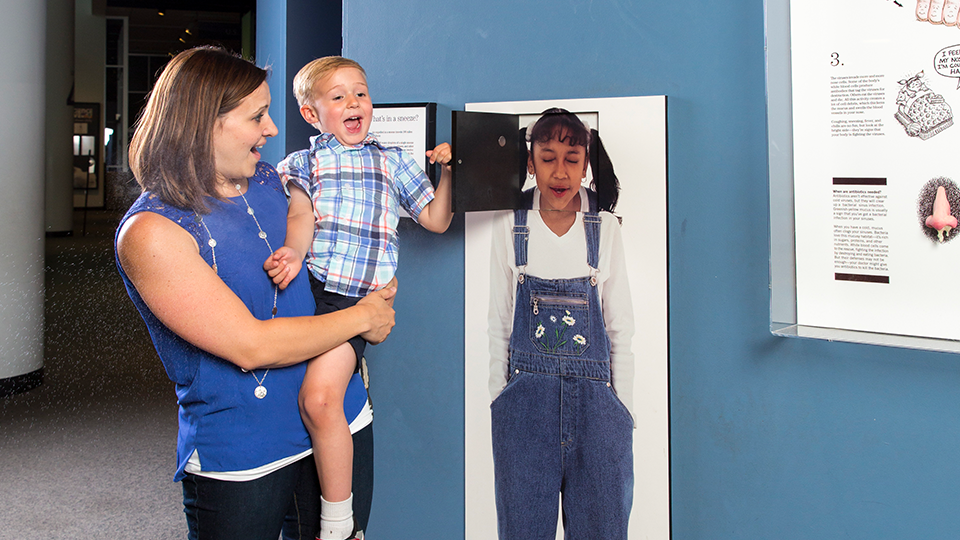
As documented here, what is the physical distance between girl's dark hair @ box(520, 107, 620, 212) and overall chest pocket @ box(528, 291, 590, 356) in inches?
11.3

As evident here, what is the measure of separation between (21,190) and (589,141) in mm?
4750

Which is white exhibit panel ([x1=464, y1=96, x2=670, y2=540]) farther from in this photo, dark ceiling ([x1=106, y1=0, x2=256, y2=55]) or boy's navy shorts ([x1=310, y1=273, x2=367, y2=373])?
dark ceiling ([x1=106, y1=0, x2=256, y2=55])

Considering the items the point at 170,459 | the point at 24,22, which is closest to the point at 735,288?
the point at 170,459

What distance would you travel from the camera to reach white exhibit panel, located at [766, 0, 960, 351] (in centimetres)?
138

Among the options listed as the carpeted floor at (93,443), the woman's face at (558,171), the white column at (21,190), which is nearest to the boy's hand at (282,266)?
the woman's face at (558,171)

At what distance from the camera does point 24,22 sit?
4723 millimetres

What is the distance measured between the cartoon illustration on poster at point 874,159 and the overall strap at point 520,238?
0.72 metres

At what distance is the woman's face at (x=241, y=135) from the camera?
1364mm

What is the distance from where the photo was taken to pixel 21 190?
478 cm

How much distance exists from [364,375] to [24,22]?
4.64 m

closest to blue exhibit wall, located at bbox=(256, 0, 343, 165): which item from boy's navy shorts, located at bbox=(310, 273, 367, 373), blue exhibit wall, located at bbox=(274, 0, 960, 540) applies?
blue exhibit wall, located at bbox=(274, 0, 960, 540)

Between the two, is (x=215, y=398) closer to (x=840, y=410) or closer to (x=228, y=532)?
(x=228, y=532)

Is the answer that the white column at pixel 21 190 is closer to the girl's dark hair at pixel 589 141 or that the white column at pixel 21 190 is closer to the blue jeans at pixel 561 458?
the blue jeans at pixel 561 458

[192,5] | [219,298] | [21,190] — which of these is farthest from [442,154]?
[192,5]
